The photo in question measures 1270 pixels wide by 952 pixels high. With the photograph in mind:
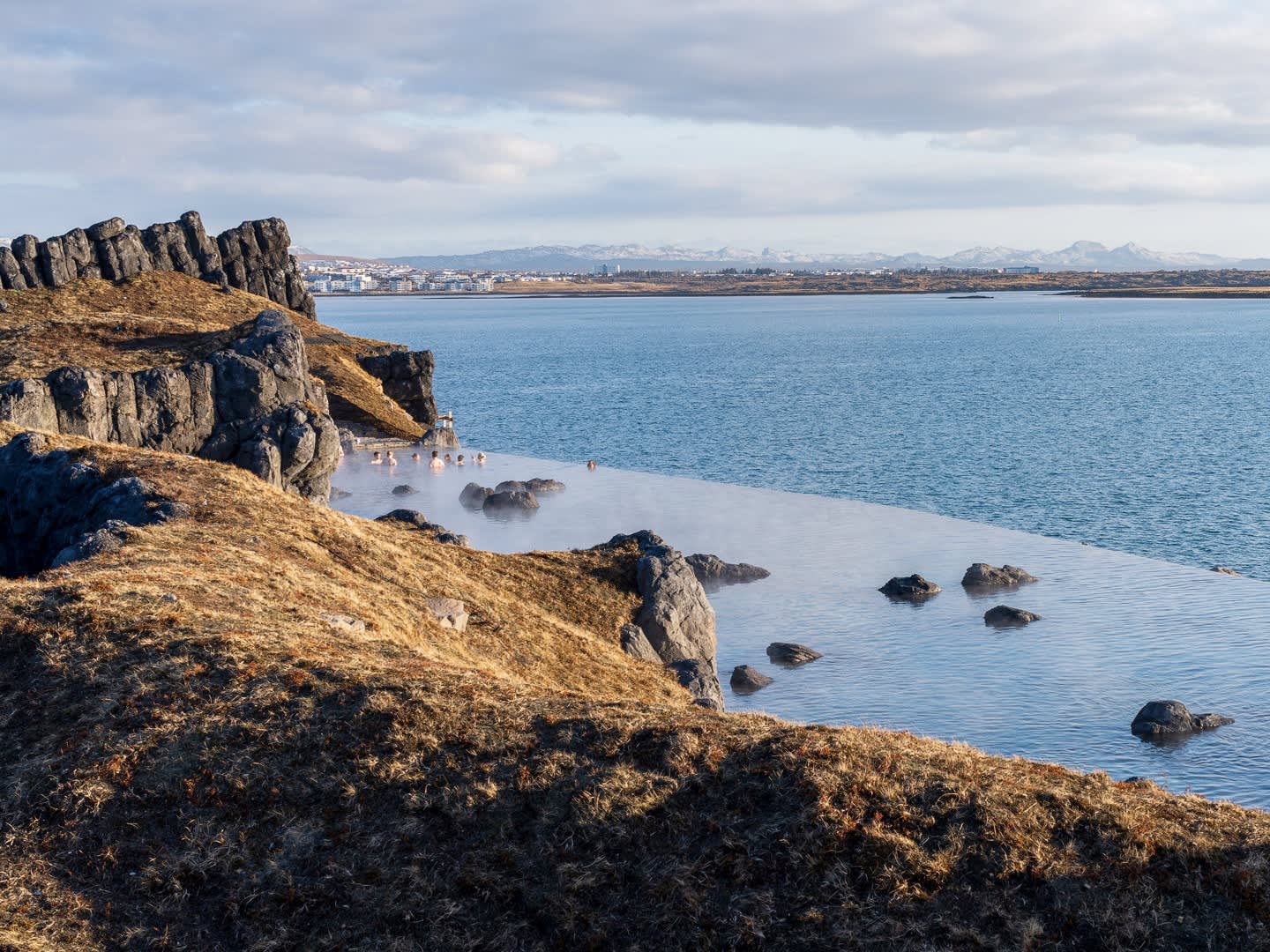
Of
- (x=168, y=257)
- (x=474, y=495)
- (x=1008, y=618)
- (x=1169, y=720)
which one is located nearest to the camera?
(x=1169, y=720)

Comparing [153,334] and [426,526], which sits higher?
[153,334]

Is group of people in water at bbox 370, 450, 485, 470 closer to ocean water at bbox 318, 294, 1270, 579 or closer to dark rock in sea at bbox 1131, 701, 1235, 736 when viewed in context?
ocean water at bbox 318, 294, 1270, 579

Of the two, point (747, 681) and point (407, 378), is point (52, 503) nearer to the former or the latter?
point (747, 681)

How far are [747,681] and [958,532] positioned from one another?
26.8 metres

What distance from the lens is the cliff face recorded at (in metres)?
110

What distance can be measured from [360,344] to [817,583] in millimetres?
80104

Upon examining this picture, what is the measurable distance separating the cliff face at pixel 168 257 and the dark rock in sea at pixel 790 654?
93263mm

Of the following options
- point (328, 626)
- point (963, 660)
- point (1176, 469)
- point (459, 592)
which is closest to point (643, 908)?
point (328, 626)

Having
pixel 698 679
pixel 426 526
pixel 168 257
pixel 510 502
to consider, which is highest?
pixel 168 257

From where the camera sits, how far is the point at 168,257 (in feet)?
407

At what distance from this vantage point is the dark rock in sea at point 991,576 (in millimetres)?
52734

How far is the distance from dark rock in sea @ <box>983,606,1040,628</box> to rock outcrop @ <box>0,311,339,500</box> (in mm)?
→ 31412

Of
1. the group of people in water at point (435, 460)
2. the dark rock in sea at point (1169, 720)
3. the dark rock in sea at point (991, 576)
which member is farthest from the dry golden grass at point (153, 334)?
the dark rock in sea at point (1169, 720)

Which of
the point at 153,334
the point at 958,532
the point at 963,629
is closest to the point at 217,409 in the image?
the point at 153,334
